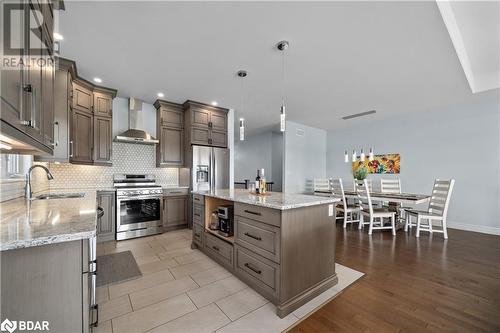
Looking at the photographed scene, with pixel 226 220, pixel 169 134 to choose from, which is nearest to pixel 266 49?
pixel 226 220

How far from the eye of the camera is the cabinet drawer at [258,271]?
1748mm

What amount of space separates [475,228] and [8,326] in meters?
6.58

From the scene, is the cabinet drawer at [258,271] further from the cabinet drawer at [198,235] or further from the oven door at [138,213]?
the oven door at [138,213]

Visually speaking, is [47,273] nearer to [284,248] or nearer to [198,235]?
[284,248]

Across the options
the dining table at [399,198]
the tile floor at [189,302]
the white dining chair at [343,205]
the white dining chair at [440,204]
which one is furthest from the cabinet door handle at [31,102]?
the white dining chair at [440,204]

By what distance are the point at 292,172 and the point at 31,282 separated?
563 centimetres

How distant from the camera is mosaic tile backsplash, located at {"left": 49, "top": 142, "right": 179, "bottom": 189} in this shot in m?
3.44

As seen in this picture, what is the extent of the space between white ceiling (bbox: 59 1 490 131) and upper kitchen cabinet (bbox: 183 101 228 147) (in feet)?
1.19

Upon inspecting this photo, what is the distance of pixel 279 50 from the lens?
2434mm

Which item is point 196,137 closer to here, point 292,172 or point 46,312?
point 292,172

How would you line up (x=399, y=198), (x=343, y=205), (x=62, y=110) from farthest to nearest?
1. (x=343, y=205)
2. (x=399, y=198)
3. (x=62, y=110)

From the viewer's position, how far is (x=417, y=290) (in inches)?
80.4

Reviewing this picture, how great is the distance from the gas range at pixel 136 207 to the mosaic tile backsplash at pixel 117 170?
19 cm

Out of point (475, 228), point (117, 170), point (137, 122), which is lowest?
point (475, 228)
